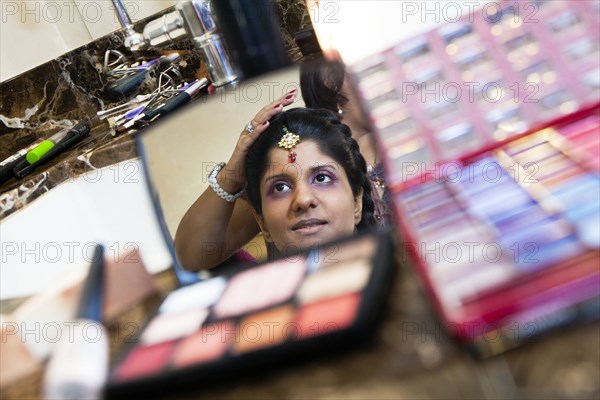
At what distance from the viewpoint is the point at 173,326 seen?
43 cm

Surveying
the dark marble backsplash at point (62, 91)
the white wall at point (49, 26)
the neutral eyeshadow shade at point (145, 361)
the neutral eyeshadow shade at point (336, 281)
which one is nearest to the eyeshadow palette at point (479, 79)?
the neutral eyeshadow shade at point (336, 281)

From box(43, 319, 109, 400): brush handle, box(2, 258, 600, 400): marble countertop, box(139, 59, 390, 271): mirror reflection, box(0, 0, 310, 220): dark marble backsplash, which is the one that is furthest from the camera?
box(0, 0, 310, 220): dark marble backsplash

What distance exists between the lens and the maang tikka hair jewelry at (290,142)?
0.51m

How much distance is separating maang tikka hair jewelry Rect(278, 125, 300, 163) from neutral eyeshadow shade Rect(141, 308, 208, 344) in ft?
0.51

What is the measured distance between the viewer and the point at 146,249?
58 cm

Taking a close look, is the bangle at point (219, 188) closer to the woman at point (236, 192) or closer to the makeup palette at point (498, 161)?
the woman at point (236, 192)

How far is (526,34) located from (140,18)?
2.67 ft

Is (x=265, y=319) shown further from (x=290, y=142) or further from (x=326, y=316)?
(x=290, y=142)

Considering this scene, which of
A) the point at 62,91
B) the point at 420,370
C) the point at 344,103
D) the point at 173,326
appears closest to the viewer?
the point at 420,370

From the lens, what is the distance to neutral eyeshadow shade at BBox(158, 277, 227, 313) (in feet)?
1.47

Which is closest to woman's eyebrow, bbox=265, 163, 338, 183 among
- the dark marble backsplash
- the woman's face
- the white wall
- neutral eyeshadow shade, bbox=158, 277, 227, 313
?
the woman's face

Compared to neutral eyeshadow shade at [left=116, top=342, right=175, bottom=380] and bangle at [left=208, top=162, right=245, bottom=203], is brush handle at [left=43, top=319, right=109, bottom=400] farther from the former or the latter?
bangle at [left=208, top=162, right=245, bottom=203]

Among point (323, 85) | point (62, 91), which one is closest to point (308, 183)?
point (323, 85)

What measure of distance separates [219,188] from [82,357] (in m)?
0.19
